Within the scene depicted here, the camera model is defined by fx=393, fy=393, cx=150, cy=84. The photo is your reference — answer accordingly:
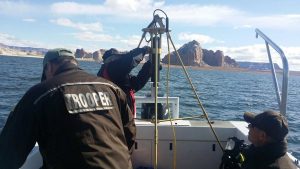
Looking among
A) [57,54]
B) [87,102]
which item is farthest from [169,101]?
[87,102]

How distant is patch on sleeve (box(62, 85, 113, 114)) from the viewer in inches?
102

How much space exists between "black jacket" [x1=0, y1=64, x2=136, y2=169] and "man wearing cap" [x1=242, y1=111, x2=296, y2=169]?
50.7 inches

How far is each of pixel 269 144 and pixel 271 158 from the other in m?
0.12

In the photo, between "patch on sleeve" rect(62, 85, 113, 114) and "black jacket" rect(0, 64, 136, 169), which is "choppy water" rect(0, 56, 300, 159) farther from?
"black jacket" rect(0, 64, 136, 169)

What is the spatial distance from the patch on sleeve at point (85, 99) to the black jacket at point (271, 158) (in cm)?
134

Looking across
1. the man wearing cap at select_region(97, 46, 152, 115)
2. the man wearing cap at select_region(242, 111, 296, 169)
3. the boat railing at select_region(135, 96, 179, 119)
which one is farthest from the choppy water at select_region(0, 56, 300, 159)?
the man wearing cap at select_region(242, 111, 296, 169)

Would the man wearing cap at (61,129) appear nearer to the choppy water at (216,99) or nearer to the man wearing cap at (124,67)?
the man wearing cap at (124,67)

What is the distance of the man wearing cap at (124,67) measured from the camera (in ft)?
16.7

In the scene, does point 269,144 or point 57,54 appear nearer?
point 57,54

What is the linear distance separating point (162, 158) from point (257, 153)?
229 centimetres

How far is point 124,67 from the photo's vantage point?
511 centimetres

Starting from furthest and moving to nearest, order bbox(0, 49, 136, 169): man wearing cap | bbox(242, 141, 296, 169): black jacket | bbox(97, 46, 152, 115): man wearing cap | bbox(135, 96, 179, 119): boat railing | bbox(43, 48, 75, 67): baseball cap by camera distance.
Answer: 1. bbox(135, 96, 179, 119): boat railing
2. bbox(97, 46, 152, 115): man wearing cap
3. bbox(242, 141, 296, 169): black jacket
4. bbox(43, 48, 75, 67): baseball cap
5. bbox(0, 49, 136, 169): man wearing cap

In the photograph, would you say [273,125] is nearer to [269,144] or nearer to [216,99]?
[269,144]

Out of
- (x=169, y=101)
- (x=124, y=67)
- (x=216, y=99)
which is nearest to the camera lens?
(x=124, y=67)
